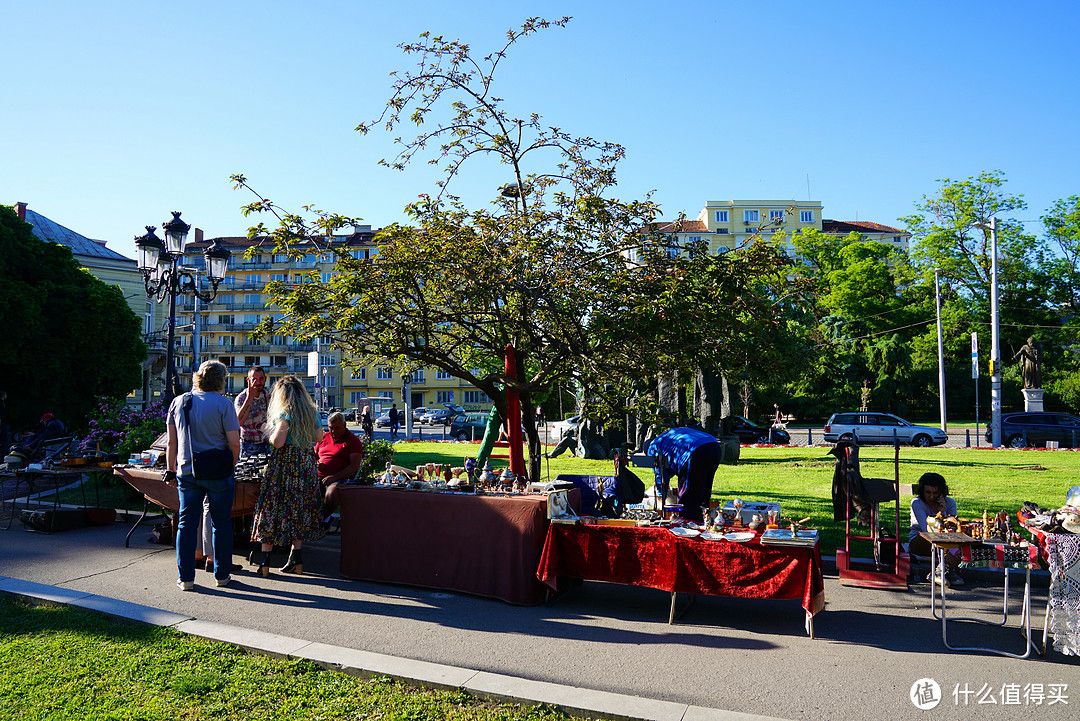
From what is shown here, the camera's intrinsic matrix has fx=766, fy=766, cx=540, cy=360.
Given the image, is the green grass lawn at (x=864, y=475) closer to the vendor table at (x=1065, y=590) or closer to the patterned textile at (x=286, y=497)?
the vendor table at (x=1065, y=590)

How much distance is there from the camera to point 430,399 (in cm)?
8125

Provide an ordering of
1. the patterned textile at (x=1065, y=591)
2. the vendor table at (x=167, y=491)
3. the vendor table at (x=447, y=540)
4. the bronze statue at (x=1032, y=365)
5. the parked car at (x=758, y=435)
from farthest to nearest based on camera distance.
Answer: the parked car at (x=758, y=435) → the bronze statue at (x=1032, y=365) → the vendor table at (x=167, y=491) → the vendor table at (x=447, y=540) → the patterned textile at (x=1065, y=591)

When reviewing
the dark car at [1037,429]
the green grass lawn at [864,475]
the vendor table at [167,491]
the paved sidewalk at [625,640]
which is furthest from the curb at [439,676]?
the dark car at [1037,429]

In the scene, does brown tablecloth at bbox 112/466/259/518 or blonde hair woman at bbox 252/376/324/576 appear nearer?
blonde hair woman at bbox 252/376/324/576

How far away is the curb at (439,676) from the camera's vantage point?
4.08 meters

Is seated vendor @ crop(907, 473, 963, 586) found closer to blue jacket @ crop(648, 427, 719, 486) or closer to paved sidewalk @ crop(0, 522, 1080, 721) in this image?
paved sidewalk @ crop(0, 522, 1080, 721)

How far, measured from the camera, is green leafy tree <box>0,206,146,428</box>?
19531 mm

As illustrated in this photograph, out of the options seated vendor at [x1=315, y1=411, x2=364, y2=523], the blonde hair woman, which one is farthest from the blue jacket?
the blonde hair woman

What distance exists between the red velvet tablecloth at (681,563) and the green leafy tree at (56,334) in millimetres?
18542

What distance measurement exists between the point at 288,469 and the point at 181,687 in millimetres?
2855

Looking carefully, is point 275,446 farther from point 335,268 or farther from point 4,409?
point 4,409

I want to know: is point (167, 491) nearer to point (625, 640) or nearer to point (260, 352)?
point (625, 640)

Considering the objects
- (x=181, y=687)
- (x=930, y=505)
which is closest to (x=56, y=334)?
(x=181, y=687)

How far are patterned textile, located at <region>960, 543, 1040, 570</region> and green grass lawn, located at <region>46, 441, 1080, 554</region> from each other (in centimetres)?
301
